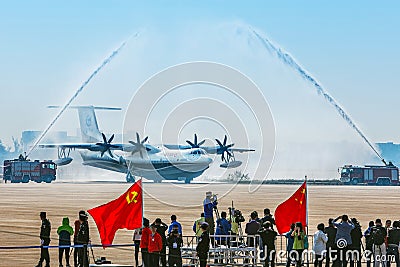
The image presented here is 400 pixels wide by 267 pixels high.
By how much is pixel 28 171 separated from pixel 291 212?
10089cm

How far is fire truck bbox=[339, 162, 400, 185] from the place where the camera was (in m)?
121

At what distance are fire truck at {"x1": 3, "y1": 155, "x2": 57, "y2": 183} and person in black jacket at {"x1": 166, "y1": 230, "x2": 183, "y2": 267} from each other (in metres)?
101

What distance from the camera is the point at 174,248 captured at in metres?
17.6

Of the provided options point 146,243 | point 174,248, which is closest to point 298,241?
point 174,248

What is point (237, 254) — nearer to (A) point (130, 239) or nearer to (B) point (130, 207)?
(B) point (130, 207)

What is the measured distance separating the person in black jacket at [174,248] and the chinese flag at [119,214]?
0.74 m

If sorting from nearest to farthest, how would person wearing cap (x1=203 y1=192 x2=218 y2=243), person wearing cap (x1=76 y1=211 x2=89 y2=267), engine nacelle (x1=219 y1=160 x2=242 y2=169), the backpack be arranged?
person wearing cap (x1=76 y1=211 x2=89 y2=267) < the backpack < person wearing cap (x1=203 y1=192 x2=218 y2=243) < engine nacelle (x1=219 y1=160 x2=242 y2=169)

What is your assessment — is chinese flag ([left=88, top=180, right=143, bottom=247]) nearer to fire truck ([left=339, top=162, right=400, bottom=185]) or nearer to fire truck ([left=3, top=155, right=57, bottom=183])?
fire truck ([left=3, top=155, right=57, bottom=183])

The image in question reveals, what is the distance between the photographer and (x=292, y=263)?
19500 mm

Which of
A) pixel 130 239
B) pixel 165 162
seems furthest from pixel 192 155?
pixel 130 239

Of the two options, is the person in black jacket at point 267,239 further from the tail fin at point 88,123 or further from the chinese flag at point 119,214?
the tail fin at point 88,123

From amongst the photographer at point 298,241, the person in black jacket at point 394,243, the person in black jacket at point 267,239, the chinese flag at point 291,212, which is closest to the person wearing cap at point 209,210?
the chinese flag at point 291,212

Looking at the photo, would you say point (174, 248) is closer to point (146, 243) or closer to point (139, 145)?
point (146, 243)

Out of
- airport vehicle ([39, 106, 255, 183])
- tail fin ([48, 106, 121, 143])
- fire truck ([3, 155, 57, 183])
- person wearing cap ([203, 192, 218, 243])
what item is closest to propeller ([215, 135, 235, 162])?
airport vehicle ([39, 106, 255, 183])
